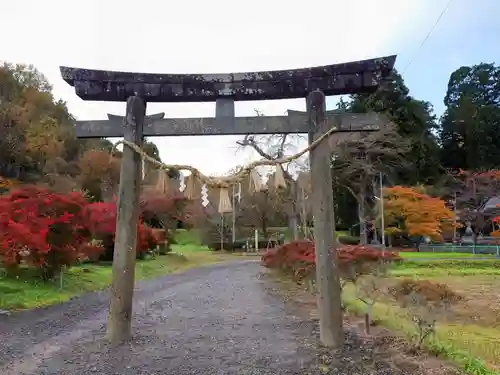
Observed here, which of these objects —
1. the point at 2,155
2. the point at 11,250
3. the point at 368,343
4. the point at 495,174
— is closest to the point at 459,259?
the point at 495,174

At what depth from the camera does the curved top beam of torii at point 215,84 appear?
6762 millimetres

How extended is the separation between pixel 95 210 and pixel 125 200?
14.4m

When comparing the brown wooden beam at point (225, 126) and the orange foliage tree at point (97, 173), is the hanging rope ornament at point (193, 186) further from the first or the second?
the orange foliage tree at point (97, 173)

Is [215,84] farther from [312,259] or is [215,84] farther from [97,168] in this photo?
[97,168]

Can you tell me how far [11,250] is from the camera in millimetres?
12750

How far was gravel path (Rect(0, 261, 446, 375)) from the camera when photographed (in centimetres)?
589

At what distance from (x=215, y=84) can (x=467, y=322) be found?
327 inches

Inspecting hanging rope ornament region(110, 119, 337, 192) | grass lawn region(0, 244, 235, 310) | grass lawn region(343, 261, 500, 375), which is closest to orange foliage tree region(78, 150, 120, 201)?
grass lawn region(0, 244, 235, 310)

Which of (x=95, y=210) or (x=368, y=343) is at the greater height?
(x=95, y=210)

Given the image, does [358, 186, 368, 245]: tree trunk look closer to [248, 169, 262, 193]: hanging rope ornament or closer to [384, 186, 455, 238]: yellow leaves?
[384, 186, 455, 238]: yellow leaves

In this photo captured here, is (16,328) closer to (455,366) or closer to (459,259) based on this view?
(455,366)

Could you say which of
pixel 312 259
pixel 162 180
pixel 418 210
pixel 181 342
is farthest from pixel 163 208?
pixel 162 180

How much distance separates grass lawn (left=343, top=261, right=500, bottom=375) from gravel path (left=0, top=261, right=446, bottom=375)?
1.03 metres

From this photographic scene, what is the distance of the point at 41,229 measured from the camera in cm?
1270
